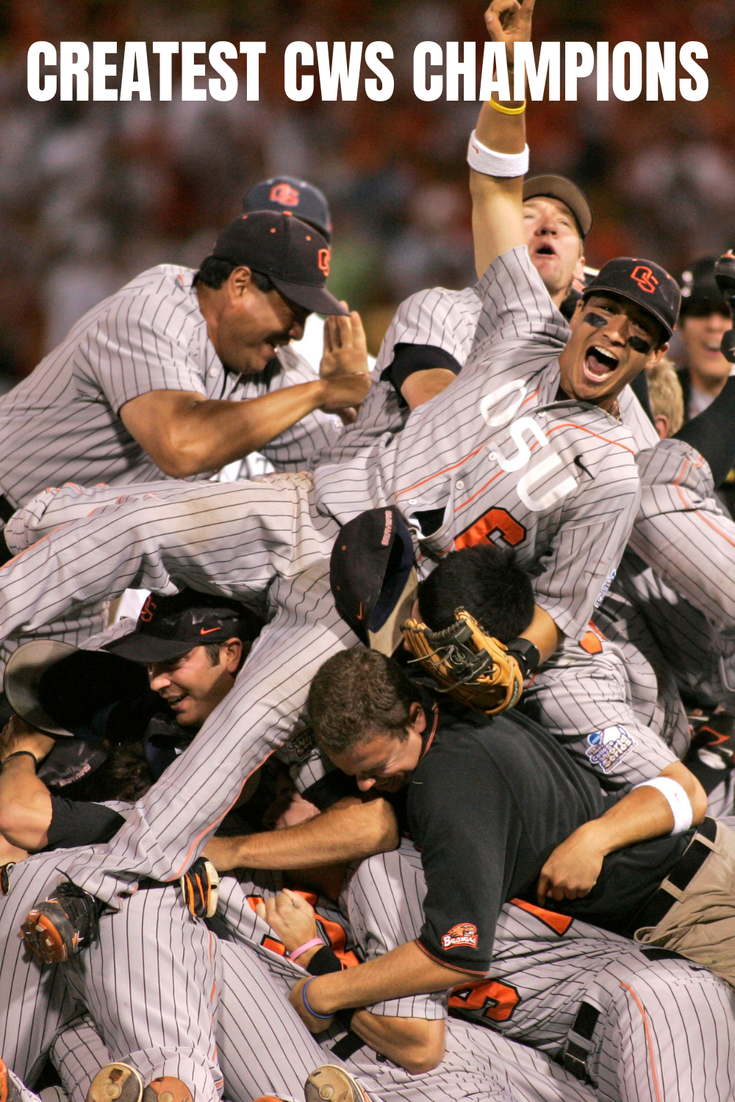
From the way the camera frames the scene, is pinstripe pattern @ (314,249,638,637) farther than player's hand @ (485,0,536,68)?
No

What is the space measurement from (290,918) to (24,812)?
22.3 inches

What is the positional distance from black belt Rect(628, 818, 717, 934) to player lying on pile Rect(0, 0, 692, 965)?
0.19 meters

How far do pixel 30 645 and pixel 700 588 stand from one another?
4.64ft

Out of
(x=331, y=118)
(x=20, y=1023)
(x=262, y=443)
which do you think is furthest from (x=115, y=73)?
(x=20, y=1023)

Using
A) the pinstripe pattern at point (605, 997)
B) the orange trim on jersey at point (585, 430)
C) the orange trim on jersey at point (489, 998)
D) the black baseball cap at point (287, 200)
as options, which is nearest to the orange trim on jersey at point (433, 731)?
the pinstripe pattern at point (605, 997)

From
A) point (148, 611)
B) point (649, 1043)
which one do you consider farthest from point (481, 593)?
point (649, 1043)

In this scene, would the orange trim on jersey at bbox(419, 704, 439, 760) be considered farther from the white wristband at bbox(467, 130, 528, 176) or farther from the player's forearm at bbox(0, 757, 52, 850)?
the white wristband at bbox(467, 130, 528, 176)

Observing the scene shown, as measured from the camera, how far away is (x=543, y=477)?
2.21 meters

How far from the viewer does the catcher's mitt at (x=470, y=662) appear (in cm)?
203

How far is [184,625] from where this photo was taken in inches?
93.3

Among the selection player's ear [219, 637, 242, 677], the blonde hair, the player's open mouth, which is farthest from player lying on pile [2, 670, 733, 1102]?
the blonde hair

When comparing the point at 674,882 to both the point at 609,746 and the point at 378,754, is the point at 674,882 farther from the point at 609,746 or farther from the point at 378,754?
the point at 378,754

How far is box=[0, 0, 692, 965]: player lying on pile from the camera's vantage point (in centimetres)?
207

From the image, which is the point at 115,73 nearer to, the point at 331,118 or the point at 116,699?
the point at 331,118
